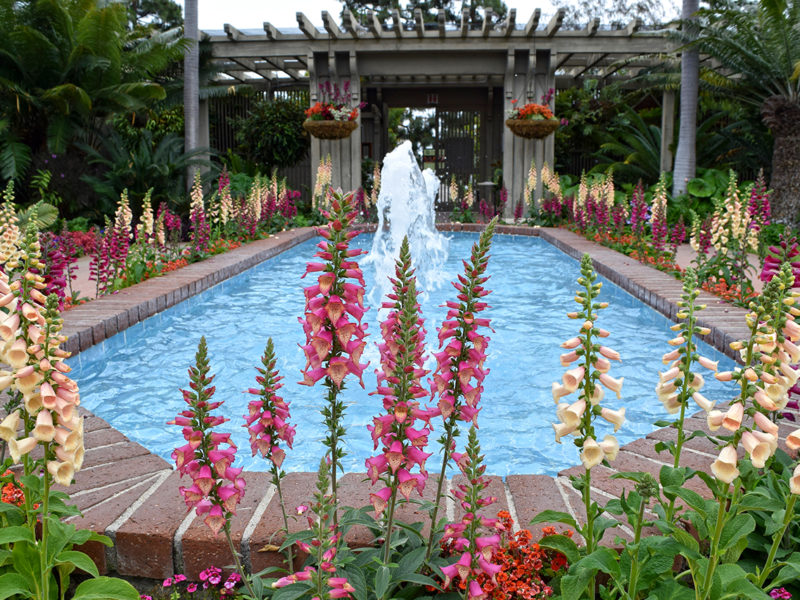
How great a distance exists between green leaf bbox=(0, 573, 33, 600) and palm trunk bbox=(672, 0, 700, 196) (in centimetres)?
1131

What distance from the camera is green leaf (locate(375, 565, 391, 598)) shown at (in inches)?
50.8

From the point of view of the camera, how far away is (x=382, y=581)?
4.31 ft

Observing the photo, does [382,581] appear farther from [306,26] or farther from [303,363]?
[306,26]

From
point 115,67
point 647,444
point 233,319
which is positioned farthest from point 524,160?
point 647,444

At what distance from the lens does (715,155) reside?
46.4 feet

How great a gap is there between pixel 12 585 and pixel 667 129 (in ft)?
46.7

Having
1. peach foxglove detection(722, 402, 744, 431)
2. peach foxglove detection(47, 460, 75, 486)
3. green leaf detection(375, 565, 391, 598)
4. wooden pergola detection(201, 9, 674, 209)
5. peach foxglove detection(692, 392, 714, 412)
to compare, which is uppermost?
wooden pergola detection(201, 9, 674, 209)

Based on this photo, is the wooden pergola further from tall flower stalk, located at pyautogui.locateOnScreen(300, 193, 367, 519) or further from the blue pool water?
tall flower stalk, located at pyautogui.locateOnScreen(300, 193, 367, 519)

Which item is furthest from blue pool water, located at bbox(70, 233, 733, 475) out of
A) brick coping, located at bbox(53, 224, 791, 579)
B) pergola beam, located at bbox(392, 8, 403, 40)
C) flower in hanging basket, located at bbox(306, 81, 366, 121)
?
pergola beam, located at bbox(392, 8, 403, 40)

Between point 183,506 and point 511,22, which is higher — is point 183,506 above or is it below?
below

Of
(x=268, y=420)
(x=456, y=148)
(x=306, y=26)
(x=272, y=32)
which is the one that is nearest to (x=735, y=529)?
(x=268, y=420)

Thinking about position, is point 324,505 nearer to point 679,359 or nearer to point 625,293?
point 679,359

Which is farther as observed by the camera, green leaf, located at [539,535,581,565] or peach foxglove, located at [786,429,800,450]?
green leaf, located at [539,535,581,565]

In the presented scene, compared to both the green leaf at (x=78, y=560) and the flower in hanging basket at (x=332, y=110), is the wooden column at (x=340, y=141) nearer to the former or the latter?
the flower in hanging basket at (x=332, y=110)
